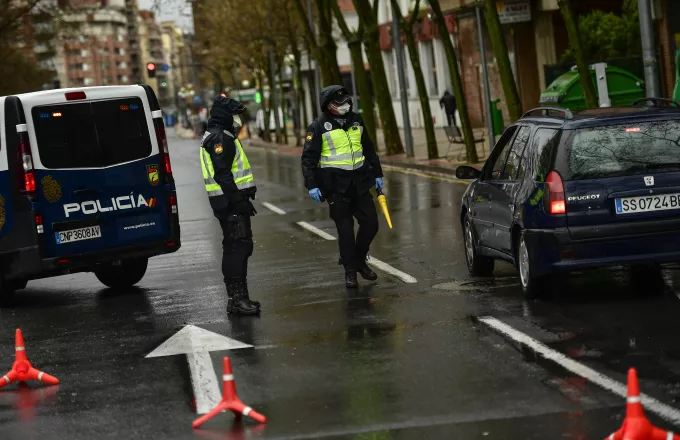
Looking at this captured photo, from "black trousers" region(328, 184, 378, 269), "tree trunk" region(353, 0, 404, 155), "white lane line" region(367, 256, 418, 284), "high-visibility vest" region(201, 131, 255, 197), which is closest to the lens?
"high-visibility vest" region(201, 131, 255, 197)

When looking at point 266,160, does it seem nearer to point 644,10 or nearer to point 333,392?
point 644,10

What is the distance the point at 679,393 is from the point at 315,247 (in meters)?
10.5

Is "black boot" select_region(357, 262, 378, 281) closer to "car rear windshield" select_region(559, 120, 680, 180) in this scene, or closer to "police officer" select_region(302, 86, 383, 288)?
"police officer" select_region(302, 86, 383, 288)

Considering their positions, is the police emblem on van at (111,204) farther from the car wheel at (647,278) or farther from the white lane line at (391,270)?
the car wheel at (647,278)

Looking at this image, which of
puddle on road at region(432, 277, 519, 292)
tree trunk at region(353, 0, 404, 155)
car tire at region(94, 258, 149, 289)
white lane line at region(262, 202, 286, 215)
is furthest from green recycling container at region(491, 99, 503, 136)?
puddle on road at region(432, 277, 519, 292)

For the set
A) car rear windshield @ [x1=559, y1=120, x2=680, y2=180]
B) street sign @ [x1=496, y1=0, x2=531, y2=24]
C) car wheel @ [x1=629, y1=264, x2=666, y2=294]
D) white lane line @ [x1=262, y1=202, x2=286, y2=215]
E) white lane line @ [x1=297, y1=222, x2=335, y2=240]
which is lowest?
white lane line @ [x1=262, y1=202, x2=286, y2=215]

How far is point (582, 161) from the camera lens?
460 inches

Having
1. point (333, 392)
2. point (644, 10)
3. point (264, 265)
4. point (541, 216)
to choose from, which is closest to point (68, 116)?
point (264, 265)

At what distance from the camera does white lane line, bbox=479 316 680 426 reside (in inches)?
302

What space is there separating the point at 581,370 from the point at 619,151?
10.4ft

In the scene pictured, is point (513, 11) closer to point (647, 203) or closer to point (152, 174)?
point (152, 174)

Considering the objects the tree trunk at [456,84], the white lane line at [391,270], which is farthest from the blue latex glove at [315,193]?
the tree trunk at [456,84]

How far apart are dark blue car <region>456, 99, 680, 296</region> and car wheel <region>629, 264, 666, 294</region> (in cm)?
73

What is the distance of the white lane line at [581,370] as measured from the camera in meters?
7.67
